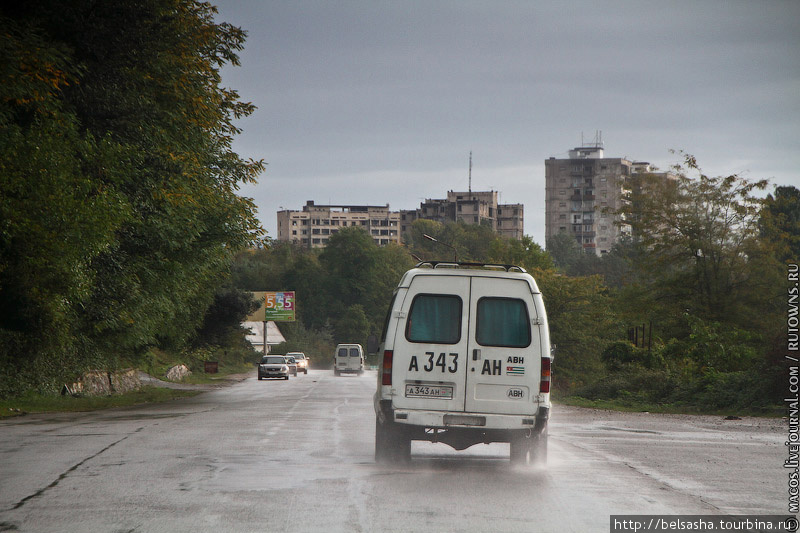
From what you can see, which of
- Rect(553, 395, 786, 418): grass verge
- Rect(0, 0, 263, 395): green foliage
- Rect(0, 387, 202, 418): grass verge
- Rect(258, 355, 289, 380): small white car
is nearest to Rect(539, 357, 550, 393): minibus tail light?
Rect(0, 0, 263, 395): green foliage

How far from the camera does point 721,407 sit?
1066 inches

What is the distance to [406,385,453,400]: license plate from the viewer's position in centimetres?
1207

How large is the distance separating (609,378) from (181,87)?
19.2m

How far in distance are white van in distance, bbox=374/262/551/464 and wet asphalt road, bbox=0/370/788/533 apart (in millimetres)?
631

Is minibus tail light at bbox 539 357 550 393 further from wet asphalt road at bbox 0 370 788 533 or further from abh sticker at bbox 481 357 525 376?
wet asphalt road at bbox 0 370 788 533

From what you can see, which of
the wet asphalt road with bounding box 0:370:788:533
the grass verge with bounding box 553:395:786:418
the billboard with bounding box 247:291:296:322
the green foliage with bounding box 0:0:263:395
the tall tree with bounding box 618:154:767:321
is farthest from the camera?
the billboard with bounding box 247:291:296:322

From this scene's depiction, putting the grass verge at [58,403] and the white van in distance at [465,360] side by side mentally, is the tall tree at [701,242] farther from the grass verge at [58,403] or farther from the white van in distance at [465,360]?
the white van in distance at [465,360]

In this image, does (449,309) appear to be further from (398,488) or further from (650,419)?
(650,419)

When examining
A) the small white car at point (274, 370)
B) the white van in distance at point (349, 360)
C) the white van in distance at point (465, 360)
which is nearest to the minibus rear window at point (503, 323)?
the white van in distance at point (465, 360)

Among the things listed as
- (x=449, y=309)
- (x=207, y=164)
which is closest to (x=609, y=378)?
(x=207, y=164)

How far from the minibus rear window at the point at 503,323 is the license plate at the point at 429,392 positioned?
2.44 ft

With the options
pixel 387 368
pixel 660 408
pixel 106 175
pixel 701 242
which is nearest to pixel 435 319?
pixel 387 368

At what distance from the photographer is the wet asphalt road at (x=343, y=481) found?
332 inches

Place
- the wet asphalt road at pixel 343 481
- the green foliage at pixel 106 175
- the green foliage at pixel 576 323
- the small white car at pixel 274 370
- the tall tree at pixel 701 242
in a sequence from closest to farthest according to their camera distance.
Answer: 1. the wet asphalt road at pixel 343 481
2. the green foliage at pixel 106 175
3. the tall tree at pixel 701 242
4. the small white car at pixel 274 370
5. the green foliage at pixel 576 323
